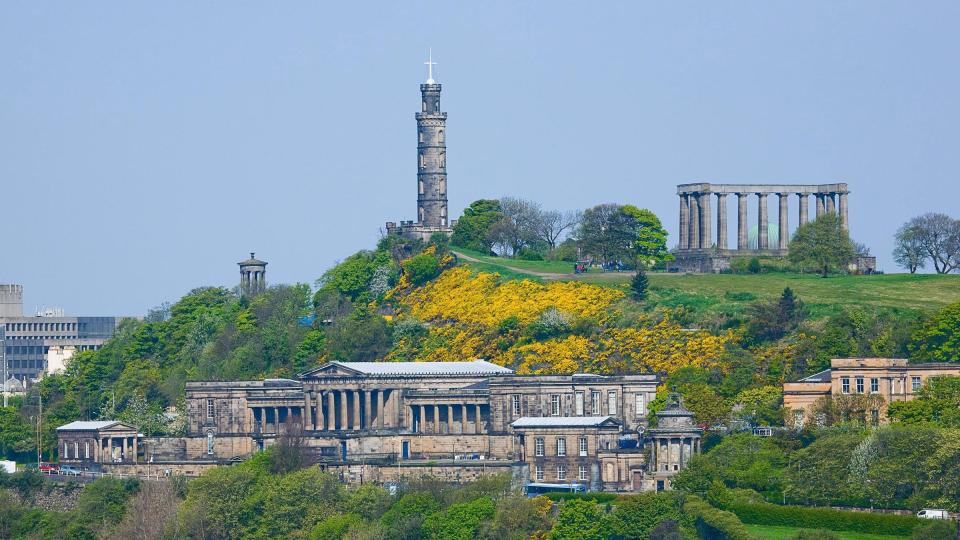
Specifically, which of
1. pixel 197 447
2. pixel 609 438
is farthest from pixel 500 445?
pixel 197 447

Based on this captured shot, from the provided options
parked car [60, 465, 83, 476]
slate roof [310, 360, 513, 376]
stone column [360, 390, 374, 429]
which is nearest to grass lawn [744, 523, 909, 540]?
slate roof [310, 360, 513, 376]

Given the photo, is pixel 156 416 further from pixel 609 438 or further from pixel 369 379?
pixel 609 438

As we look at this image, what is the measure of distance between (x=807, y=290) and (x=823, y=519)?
168ft

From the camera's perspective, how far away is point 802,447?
497ft

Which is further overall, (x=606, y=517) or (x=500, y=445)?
(x=500, y=445)

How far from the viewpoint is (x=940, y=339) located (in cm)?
16488

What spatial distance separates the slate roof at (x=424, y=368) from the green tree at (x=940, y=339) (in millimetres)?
27791

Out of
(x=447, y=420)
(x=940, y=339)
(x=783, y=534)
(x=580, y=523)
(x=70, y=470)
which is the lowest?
(x=783, y=534)

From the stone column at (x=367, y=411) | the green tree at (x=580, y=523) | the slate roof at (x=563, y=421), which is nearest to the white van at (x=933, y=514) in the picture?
the green tree at (x=580, y=523)

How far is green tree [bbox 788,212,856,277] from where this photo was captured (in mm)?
198000

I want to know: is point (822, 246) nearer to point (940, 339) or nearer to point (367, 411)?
point (940, 339)

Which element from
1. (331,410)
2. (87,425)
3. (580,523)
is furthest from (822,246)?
(580,523)

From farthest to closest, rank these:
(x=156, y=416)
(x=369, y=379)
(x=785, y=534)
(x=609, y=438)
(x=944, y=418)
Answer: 1. (x=156, y=416)
2. (x=369, y=379)
3. (x=609, y=438)
4. (x=944, y=418)
5. (x=785, y=534)

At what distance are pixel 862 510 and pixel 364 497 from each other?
29.7m
